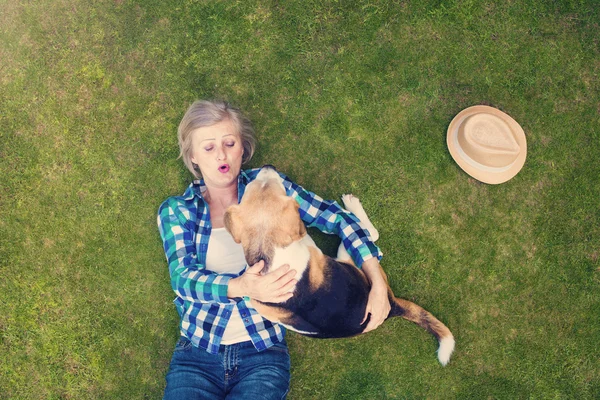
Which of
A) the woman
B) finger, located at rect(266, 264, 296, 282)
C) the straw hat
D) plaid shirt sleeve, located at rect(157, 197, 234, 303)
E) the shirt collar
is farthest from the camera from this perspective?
the straw hat

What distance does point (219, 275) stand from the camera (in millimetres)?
3717

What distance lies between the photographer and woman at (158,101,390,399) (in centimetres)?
377

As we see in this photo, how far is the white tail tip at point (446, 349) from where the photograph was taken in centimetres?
435

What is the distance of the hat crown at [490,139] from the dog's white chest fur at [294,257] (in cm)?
203

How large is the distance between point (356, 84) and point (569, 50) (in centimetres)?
224

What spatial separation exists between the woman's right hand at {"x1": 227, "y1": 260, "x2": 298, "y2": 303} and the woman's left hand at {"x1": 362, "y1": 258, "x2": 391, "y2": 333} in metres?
0.77

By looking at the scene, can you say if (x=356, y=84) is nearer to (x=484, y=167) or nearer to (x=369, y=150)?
(x=369, y=150)

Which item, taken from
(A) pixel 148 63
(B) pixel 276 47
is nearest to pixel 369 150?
(B) pixel 276 47

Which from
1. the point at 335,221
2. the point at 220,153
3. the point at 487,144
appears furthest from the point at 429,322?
the point at 220,153

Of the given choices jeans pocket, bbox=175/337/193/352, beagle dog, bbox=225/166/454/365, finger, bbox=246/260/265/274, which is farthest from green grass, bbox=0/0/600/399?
finger, bbox=246/260/265/274

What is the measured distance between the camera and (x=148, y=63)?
484 cm

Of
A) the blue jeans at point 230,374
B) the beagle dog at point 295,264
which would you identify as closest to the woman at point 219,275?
the blue jeans at point 230,374

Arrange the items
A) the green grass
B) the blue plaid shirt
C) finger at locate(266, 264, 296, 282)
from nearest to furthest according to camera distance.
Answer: finger at locate(266, 264, 296, 282)
the blue plaid shirt
the green grass

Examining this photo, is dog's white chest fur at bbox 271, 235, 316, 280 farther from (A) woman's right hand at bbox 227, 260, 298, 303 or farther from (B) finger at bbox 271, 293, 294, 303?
(B) finger at bbox 271, 293, 294, 303
